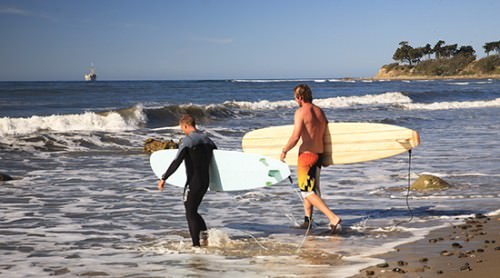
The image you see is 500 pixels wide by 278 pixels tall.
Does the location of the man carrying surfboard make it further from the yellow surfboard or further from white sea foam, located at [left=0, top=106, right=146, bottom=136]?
white sea foam, located at [left=0, top=106, right=146, bottom=136]

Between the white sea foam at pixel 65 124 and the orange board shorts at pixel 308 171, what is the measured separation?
575 inches

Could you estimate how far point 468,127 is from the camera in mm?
20812

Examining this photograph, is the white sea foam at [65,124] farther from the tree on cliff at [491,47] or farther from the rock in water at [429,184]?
the tree on cliff at [491,47]

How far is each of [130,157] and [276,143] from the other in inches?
299

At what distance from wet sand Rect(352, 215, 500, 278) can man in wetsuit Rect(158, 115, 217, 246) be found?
181 cm

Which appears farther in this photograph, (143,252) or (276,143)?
(276,143)

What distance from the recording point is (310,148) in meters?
6.64

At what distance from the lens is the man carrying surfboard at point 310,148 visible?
21.4 ft

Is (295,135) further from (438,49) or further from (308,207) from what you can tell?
(438,49)

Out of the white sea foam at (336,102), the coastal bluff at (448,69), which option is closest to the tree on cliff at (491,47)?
the coastal bluff at (448,69)

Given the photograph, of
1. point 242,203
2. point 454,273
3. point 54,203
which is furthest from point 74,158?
point 454,273

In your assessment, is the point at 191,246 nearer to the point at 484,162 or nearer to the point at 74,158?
the point at 484,162

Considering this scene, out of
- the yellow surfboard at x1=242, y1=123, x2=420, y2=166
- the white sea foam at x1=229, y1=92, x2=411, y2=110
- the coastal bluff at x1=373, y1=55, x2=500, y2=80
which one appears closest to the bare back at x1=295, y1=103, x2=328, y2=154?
the yellow surfboard at x1=242, y1=123, x2=420, y2=166

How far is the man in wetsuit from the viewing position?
244 inches
